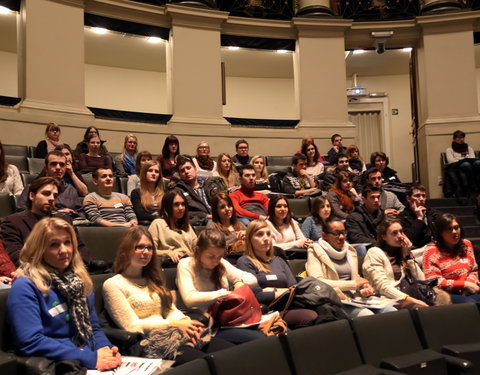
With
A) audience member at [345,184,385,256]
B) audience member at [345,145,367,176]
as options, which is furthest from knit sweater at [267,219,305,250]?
audience member at [345,145,367,176]

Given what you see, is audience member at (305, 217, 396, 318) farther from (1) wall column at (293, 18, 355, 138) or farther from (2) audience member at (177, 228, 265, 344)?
(1) wall column at (293, 18, 355, 138)

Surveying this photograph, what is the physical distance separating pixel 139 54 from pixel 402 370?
9.09 metres

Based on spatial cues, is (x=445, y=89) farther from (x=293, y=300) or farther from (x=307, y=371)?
(x=307, y=371)

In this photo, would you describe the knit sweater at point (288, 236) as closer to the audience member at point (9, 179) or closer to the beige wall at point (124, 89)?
the audience member at point (9, 179)

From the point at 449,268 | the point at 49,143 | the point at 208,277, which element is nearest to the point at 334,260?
the point at 449,268

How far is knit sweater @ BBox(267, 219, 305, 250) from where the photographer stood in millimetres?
3762

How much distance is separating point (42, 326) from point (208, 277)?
998 mm

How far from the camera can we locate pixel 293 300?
278 centimetres

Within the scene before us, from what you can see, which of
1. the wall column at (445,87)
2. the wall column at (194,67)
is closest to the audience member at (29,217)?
the wall column at (194,67)

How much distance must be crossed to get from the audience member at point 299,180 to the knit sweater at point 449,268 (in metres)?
1.97

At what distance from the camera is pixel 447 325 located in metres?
2.67

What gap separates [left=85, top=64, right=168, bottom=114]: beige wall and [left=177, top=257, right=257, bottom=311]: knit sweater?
8.69 meters

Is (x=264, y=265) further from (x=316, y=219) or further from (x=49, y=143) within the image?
(x=49, y=143)

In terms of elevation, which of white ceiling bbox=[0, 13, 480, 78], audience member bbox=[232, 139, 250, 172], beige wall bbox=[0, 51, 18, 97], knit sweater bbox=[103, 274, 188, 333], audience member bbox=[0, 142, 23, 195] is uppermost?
white ceiling bbox=[0, 13, 480, 78]
